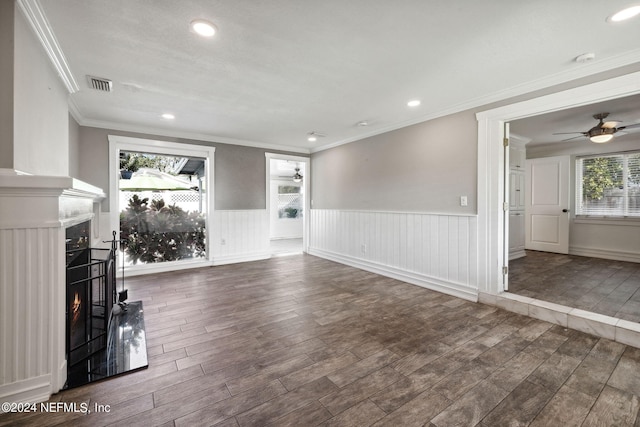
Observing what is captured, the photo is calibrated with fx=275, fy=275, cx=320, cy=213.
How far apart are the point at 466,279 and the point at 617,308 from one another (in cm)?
139

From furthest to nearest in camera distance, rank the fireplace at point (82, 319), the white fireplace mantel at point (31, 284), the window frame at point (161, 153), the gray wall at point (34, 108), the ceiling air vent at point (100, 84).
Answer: the window frame at point (161, 153) < the ceiling air vent at point (100, 84) < the fireplace at point (82, 319) < the gray wall at point (34, 108) < the white fireplace mantel at point (31, 284)

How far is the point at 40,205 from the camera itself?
1.61 m

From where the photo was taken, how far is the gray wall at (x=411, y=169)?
3514mm

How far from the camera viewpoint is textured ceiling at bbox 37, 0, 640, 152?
1.81m

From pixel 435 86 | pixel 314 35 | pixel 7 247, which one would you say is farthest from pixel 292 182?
pixel 7 247

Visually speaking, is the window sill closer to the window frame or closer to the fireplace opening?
the window frame

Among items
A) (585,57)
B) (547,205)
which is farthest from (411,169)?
(547,205)

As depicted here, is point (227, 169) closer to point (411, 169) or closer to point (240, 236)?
point (240, 236)

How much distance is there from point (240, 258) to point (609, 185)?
7.49 m

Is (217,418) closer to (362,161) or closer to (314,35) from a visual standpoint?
(314,35)

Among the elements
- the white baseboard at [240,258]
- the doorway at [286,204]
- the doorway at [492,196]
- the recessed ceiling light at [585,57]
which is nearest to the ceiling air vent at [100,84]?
the white baseboard at [240,258]

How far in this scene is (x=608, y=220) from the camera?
538 cm

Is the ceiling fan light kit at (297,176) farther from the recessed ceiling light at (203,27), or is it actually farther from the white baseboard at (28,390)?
the white baseboard at (28,390)

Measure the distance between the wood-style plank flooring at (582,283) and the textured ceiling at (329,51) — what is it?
7.67ft
